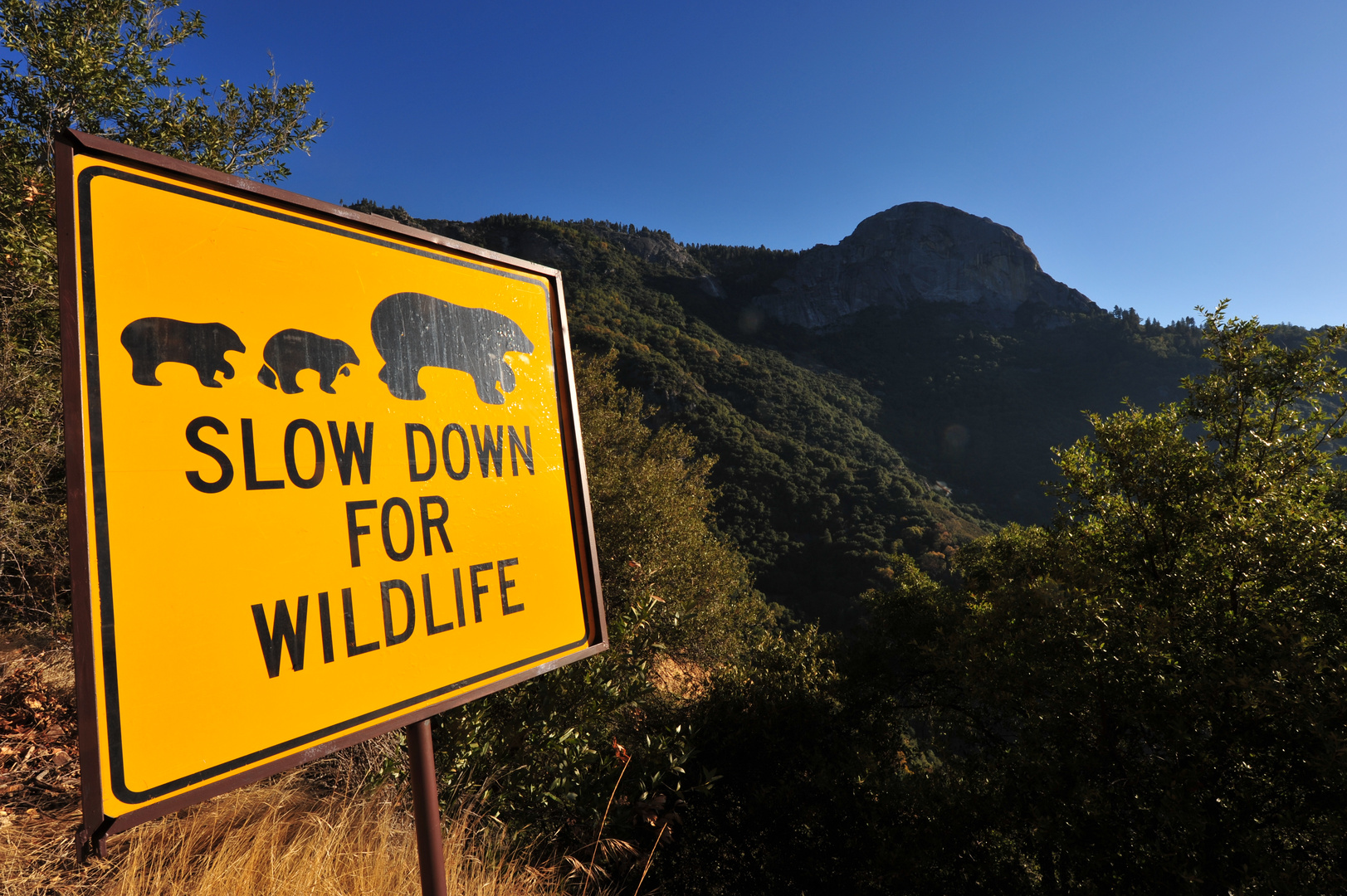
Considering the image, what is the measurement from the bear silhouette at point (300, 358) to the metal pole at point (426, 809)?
0.91 metres

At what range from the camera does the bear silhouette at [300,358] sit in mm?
1178

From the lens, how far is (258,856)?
217 cm

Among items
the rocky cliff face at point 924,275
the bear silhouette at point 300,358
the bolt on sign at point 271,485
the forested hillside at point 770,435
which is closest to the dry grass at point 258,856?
the bolt on sign at point 271,485

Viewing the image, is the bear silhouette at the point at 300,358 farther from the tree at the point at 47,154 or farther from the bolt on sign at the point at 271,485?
the tree at the point at 47,154

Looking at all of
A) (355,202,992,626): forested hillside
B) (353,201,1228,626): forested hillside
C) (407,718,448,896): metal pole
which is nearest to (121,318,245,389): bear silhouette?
(407,718,448,896): metal pole

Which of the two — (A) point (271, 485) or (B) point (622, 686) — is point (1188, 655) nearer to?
(B) point (622, 686)

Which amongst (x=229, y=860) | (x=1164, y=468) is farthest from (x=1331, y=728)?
(x=229, y=860)

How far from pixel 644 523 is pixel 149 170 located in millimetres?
8924

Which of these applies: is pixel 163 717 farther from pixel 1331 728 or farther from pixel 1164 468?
pixel 1164 468

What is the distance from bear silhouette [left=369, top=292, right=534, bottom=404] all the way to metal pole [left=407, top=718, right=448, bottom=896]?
0.91 metres

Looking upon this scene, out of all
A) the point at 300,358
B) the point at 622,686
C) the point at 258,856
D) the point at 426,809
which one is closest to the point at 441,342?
the point at 300,358

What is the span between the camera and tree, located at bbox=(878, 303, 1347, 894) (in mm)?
3867

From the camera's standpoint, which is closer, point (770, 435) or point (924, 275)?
point (770, 435)

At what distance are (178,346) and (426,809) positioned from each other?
1267mm
